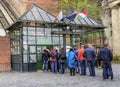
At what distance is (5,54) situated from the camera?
955 inches

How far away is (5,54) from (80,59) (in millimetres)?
7452

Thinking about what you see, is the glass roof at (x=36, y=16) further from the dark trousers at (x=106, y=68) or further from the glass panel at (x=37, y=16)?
the dark trousers at (x=106, y=68)

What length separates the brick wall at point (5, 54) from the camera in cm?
2400

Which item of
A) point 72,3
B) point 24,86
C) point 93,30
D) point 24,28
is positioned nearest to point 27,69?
point 24,28

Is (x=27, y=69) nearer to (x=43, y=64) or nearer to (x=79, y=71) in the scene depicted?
(x=43, y=64)

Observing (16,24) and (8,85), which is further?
(16,24)

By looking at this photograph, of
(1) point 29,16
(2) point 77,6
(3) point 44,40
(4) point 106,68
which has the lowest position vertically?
(4) point 106,68

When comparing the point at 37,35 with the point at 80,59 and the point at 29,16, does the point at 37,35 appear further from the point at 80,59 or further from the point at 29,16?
the point at 80,59

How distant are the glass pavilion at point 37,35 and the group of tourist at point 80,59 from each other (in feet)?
3.72

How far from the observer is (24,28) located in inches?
906

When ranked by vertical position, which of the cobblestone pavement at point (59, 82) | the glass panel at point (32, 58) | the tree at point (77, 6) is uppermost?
the tree at point (77, 6)

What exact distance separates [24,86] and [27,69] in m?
9.33

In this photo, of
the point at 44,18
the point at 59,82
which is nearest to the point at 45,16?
the point at 44,18

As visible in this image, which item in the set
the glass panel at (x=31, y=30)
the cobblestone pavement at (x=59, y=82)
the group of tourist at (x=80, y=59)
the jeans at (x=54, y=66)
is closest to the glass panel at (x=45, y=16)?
the glass panel at (x=31, y=30)
